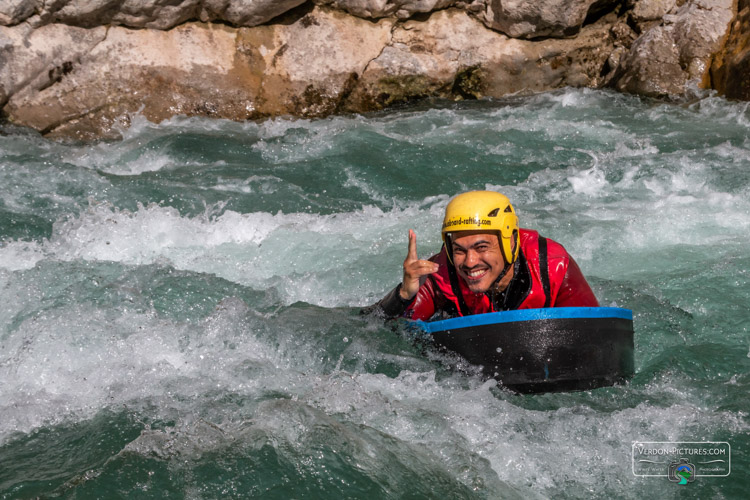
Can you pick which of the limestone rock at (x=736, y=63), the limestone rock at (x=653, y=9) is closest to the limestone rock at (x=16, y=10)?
the limestone rock at (x=653, y=9)

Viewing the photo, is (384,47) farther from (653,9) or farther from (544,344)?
(544,344)

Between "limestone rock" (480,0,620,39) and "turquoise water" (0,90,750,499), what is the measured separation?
4.14ft

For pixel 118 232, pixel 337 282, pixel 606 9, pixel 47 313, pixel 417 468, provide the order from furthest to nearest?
1. pixel 606 9
2. pixel 118 232
3. pixel 337 282
4. pixel 47 313
5. pixel 417 468

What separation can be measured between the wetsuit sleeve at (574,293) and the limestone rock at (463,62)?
18.3ft

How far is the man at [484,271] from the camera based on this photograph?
3.51 meters

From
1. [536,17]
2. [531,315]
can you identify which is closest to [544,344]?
[531,315]

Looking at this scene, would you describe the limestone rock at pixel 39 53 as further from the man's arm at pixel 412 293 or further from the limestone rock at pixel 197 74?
the man's arm at pixel 412 293

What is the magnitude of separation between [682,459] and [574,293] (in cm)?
87

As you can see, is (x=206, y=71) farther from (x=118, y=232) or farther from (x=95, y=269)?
(x=95, y=269)

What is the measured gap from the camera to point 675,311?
14.6ft

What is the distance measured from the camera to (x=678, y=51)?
28.7 ft

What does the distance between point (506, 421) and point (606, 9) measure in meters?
7.51

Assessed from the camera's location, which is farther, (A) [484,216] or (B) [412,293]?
(B) [412,293]

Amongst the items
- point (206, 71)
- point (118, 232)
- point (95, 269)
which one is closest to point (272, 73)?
point (206, 71)
